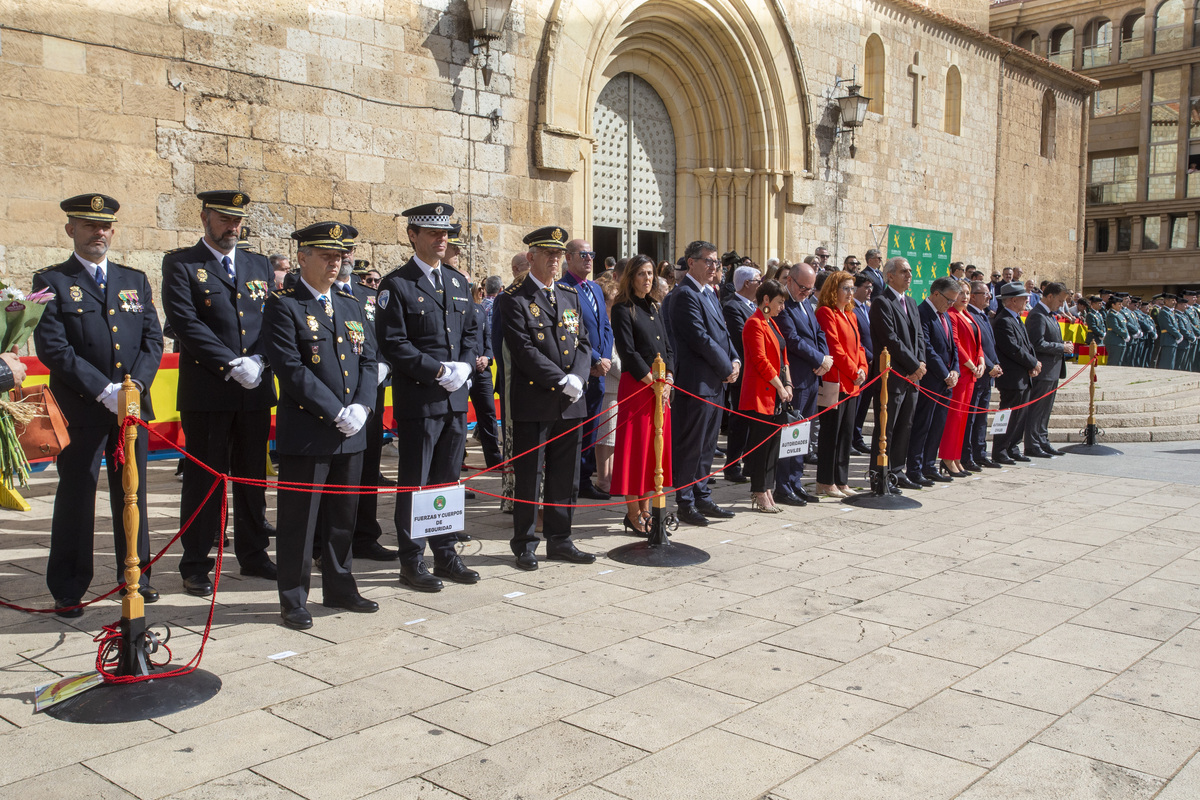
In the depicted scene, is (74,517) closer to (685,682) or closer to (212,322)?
(212,322)

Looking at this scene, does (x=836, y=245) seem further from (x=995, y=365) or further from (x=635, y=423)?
(x=635, y=423)

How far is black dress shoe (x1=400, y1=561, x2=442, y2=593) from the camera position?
517cm

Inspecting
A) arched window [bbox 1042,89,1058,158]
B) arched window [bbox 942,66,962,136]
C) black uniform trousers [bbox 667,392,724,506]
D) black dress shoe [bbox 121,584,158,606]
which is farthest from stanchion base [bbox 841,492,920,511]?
arched window [bbox 1042,89,1058,158]

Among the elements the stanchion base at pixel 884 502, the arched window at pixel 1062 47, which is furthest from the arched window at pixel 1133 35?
the stanchion base at pixel 884 502

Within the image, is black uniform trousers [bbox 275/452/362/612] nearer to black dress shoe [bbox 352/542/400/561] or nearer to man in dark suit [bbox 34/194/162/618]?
man in dark suit [bbox 34/194/162/618]

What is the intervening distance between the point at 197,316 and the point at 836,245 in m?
13.5

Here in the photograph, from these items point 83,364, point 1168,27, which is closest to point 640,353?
point 83,364

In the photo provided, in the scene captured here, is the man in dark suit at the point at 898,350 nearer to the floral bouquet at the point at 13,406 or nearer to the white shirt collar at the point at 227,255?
A: the white shirt collar at the point at 227,255

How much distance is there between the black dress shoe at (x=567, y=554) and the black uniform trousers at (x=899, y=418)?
338 cm

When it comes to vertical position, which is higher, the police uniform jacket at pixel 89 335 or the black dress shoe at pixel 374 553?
the police uniform jacket at pixel 89 335

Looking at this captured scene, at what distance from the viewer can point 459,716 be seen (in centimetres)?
358

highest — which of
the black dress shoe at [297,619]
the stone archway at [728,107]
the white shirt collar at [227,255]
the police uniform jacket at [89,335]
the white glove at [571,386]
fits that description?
the stone archway at [728,107]

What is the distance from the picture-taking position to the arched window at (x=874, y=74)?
1789 cm

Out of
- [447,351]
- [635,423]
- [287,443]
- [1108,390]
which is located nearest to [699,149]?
[1108,390]
